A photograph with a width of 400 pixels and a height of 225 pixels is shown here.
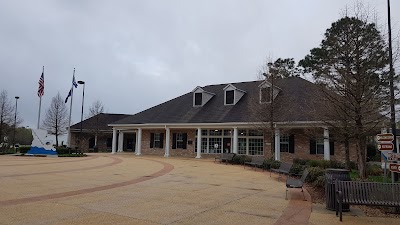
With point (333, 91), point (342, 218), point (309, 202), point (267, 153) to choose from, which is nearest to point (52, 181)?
point (309, 202)

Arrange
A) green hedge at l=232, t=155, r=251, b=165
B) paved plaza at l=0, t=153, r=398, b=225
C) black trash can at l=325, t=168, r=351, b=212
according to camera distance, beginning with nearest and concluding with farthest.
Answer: paved plaza at l=0, t=153, r=398, b=225 → black trash can at l=325, t=168, r=351, b=212 → green hedge at l=232, t=155, r=251, b=165

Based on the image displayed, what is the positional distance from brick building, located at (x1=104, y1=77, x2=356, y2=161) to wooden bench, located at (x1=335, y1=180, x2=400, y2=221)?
11.6 meters

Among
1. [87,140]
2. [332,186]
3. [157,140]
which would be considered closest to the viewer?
[332,186]

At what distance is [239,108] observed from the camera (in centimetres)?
2764

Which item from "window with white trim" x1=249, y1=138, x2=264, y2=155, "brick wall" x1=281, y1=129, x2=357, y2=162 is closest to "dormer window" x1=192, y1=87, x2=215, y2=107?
"window with white trim" x1=249, y1=138, x2=264, y2=155

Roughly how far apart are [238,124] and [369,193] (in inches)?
694

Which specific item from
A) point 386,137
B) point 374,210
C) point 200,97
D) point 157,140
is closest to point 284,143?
point 200,97

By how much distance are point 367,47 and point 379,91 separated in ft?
5.73

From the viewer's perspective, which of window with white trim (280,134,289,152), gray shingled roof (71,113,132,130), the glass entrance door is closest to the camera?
window with white trim (280,134,289,152)

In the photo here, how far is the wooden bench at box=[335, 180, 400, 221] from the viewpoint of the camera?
24.8 feet

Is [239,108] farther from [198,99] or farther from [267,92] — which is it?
[198,99]

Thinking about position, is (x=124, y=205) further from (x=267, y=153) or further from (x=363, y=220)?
(x=267, y=153)

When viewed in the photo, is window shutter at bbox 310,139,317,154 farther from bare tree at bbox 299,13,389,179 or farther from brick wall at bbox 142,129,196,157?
bare tree at bbox 299,13,389,179

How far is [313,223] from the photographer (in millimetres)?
6992
